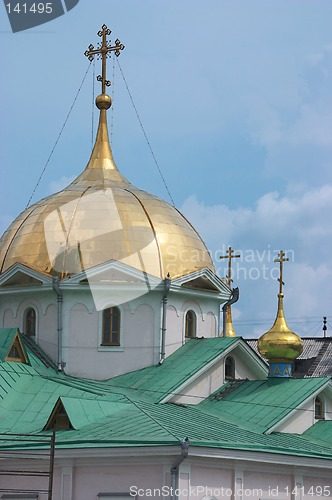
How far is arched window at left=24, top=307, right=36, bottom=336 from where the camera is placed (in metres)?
34.6

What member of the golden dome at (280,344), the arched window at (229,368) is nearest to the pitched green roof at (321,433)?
the golden dome at (280,344)

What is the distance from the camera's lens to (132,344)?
3388 centimetres

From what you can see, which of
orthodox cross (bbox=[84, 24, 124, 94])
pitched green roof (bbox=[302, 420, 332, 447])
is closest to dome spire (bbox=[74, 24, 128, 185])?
orthodox cross (bbox=[84, 24, 124, 94])

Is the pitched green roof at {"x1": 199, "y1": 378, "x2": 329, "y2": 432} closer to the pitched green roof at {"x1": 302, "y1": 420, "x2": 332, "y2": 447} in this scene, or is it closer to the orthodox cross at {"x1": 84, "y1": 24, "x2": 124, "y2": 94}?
the pitched green roof at {"x1": 302, "y1": 420, "x2": 332, "y2": 447}

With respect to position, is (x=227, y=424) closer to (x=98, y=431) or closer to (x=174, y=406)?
(x=174, y=406)

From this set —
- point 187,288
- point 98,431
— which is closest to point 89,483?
point 98,431

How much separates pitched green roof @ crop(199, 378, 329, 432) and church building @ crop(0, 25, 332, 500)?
0.05 m

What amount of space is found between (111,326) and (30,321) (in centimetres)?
246

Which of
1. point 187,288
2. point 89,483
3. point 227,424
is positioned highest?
point 187,288

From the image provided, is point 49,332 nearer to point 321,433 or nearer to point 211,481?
point 321,433

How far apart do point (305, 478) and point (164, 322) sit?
21.6 ft

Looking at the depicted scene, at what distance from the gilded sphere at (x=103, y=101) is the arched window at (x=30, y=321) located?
24.0 feet

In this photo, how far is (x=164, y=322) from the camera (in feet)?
112

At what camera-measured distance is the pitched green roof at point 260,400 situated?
32031mm
